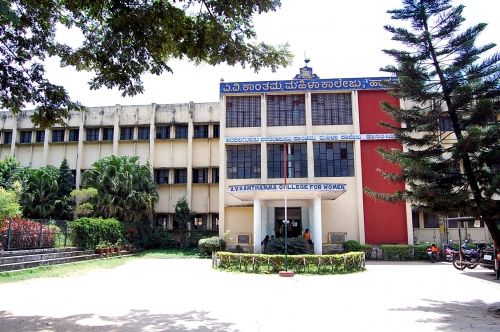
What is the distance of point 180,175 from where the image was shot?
100 feet

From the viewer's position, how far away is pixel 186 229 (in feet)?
92.2

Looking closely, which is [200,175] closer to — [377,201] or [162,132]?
[162,132]

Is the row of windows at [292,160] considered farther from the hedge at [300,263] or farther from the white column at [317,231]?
the hedge at [300,263]

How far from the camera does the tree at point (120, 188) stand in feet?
83.5

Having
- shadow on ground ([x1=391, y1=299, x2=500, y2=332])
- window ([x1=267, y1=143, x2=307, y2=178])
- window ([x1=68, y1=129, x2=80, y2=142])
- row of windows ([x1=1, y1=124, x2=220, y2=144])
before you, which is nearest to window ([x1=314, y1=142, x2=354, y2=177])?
window ([x1=267, y1=143, x2=307, y2=178])

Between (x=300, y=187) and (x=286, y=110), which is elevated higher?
(x=286, y=110)

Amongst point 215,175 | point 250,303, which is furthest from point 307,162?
point 250,303

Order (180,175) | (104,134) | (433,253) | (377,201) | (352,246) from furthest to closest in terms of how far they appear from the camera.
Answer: (104,134) → (180,175) → (377,201) → (352,246) → (433,253)

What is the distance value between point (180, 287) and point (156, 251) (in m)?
14.8

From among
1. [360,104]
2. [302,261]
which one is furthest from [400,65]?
[360,104]

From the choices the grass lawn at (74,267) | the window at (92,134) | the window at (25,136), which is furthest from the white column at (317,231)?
the window at (25,136)

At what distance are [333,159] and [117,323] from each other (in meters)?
19.8

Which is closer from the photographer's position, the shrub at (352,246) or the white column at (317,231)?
the white column at (317,231)

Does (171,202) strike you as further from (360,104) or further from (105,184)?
(360,104)
